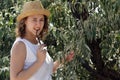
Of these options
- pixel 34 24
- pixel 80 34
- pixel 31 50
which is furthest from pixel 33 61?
pixel 80 34

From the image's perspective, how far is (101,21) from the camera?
3.73 metres

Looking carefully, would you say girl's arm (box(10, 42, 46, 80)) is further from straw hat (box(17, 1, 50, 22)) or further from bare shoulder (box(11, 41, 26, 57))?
straw hat (box(17, 1, 50, 22))

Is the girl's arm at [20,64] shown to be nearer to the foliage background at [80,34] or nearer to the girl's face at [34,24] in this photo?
the girl's face at [34,24]

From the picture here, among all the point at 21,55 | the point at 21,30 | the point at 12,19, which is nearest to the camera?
the point at 21,55

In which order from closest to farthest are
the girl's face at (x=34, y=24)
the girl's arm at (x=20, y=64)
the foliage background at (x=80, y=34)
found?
the girl's arm at (x=20, y=64) → the girl's face at (x=34, y=24) → the foliage background at (x=80, y=34)

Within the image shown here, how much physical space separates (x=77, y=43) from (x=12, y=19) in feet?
4.25

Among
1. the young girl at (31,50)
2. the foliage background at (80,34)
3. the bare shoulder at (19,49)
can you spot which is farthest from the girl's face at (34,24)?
the foliage background at (80,34)

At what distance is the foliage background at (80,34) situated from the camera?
3.54m

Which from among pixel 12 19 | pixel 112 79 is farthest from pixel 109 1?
pixel 112 79

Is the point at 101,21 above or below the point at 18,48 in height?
below

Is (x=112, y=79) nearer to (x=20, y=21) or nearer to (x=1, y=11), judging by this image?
(x=1, y=11)

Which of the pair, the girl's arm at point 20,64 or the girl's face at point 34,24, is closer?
the girl's arm at point 20,64

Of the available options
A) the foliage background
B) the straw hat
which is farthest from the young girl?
the foliage background

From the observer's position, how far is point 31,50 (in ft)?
8.00
